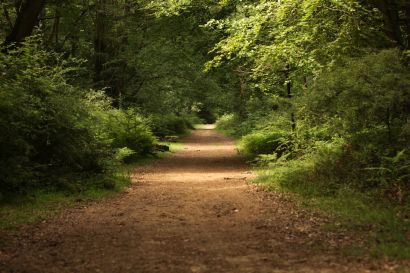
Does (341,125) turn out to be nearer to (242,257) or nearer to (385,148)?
(385,148)

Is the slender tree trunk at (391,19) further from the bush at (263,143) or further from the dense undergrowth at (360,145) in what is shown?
the bush at (263,143)

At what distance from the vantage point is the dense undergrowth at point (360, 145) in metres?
9.40

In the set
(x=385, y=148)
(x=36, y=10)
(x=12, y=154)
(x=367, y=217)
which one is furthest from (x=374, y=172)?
(x=36, y=10)

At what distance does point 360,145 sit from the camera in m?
10.9

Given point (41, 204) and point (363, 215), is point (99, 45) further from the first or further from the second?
point (363, 215)

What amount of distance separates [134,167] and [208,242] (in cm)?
1223

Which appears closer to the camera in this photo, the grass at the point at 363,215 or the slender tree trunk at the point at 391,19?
the grass at the point at 363,215

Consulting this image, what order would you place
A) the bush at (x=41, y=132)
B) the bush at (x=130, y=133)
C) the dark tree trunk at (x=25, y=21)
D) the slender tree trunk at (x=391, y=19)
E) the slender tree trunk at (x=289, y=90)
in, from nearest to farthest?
the bush at (x=41, y=132), the slender tree trunk at (x=391, y=19), the dark tree trunk at (x=25, y=21), the slender tree trunk at (x=289, y=90), the bush at (x=130, y=133)

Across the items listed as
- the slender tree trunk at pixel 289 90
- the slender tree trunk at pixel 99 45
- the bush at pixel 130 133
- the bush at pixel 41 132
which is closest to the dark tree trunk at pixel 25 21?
the bush at pixel 41 132

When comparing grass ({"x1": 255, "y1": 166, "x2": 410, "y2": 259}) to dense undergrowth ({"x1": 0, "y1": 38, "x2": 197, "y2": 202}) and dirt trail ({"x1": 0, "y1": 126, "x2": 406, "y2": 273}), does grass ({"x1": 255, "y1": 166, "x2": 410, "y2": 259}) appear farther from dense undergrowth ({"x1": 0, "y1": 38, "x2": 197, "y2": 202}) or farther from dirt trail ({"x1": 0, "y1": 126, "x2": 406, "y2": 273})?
dense undergrowth ({"x1": 0, "y1": 38, "x2": 197, "y2": 202})

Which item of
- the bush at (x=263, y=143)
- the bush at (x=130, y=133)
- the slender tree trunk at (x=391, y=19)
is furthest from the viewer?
the bush at (x=130, y=133)

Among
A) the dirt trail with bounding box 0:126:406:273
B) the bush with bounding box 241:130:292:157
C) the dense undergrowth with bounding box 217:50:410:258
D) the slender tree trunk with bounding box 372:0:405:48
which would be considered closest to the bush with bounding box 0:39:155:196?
the dirt trail with bounding box 0:126:406:273

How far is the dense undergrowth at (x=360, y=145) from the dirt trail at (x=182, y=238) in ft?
3.08

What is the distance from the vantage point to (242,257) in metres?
6.46
